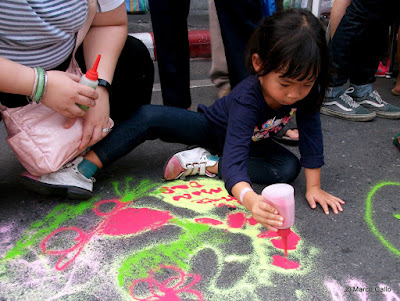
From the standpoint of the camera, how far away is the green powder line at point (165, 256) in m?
1.36

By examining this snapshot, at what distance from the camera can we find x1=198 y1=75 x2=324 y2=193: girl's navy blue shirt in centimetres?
155

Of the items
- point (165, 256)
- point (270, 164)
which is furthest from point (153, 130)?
point (165, 256)

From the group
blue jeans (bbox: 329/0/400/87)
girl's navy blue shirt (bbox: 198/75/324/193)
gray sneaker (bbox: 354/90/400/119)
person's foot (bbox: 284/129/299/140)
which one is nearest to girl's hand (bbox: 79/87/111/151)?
girl's navy blue shirt (bbox: 198/75/324/193)

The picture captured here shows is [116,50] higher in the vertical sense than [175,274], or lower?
higher

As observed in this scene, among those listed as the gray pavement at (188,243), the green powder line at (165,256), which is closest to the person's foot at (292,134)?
the gray pavement at (188,243)

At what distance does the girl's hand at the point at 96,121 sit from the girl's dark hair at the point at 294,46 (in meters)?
0.58

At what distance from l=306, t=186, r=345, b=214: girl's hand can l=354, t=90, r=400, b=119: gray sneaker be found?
1078mm

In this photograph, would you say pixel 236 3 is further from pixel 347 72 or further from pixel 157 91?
pixel 157 91

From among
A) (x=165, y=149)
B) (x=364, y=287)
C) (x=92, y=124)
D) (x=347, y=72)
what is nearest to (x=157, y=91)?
(x=165, y=149)

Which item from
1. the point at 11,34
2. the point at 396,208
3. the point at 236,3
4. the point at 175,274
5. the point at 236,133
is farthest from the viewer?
the point at 236,3

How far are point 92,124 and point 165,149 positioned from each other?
1.97 feet

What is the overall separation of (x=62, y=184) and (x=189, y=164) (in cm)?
52

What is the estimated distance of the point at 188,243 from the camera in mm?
1497

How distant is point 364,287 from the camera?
1.31 metres
